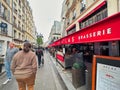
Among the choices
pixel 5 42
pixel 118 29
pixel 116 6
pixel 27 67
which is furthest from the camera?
pixel 5 42

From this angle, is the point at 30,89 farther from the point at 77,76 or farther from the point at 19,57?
the point at 77,76

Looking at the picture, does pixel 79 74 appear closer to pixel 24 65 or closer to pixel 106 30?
pixel 24 65

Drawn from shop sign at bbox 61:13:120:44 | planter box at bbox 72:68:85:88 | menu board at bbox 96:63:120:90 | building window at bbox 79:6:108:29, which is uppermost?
building window at bbox 79:6:108:29

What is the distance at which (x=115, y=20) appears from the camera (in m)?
3.39

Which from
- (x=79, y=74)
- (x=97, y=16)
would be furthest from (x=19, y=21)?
(x=79, y=74)

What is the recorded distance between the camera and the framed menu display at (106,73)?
11.1 ft

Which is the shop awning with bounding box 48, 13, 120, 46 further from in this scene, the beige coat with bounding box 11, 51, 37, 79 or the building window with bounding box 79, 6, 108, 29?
the building window with bounding box 79, 6, 108, 29

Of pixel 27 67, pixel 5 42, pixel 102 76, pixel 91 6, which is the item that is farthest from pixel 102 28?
pixel 5 42

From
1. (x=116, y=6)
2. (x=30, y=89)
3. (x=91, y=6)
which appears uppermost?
(x=91, y=6)

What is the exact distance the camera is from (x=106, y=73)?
3.69m

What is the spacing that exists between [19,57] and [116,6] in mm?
7023

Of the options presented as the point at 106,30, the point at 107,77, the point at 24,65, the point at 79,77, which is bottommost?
the point at 79,77

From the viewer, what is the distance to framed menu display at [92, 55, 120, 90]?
11.1ft

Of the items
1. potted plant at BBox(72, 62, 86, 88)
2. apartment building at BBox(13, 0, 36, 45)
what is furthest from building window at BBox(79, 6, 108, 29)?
apartment building at BBox(13, 0, 36, 45)
